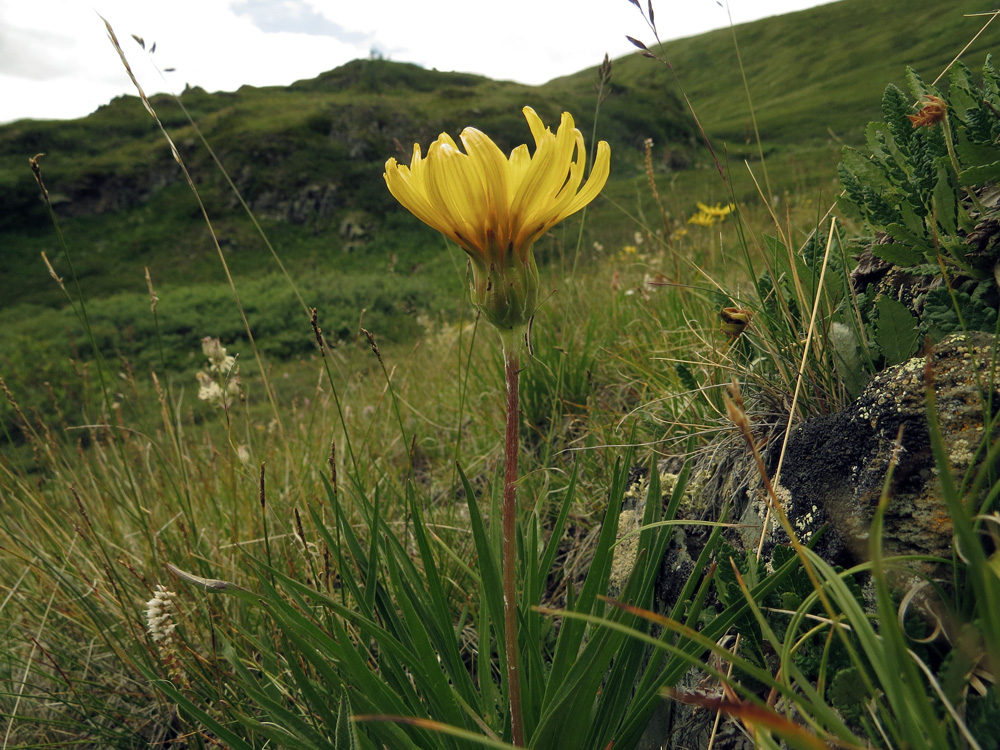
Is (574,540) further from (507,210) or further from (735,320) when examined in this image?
(507,210)

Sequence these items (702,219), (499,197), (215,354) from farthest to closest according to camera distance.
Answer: (702,219) → (215,354) → (499,197)

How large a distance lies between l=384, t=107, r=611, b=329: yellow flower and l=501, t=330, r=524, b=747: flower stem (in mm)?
75

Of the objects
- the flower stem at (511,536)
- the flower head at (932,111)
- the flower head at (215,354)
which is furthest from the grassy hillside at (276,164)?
the flower stem at (511,536)

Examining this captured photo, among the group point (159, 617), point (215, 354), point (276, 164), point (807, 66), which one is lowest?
point (159, 617)

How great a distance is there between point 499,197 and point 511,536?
1.79 ft

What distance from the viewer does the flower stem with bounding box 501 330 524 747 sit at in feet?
→ 2.95

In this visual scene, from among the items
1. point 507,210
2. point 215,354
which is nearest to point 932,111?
point 507,210

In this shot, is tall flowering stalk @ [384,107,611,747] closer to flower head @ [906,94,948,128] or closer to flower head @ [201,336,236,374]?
flower head @ [906,94,948,128]

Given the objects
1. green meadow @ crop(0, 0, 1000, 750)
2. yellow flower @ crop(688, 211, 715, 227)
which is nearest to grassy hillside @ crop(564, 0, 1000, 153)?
yellow flower @ crop(688, 211, 715, 227)

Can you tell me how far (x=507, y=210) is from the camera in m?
0.94

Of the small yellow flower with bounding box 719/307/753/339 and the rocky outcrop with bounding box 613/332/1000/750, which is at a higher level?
the small yellow flower with bounding box 719/307/753/339

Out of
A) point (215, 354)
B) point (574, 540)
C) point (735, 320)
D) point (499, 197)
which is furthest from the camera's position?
point (215, 354)

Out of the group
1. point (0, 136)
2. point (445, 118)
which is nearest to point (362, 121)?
point (445, 118)

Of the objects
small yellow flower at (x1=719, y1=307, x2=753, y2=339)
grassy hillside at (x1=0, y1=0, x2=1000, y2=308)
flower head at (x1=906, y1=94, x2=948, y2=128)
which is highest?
grassy hillside at (x1=0, y1=0, x2=1000, y2=308)
